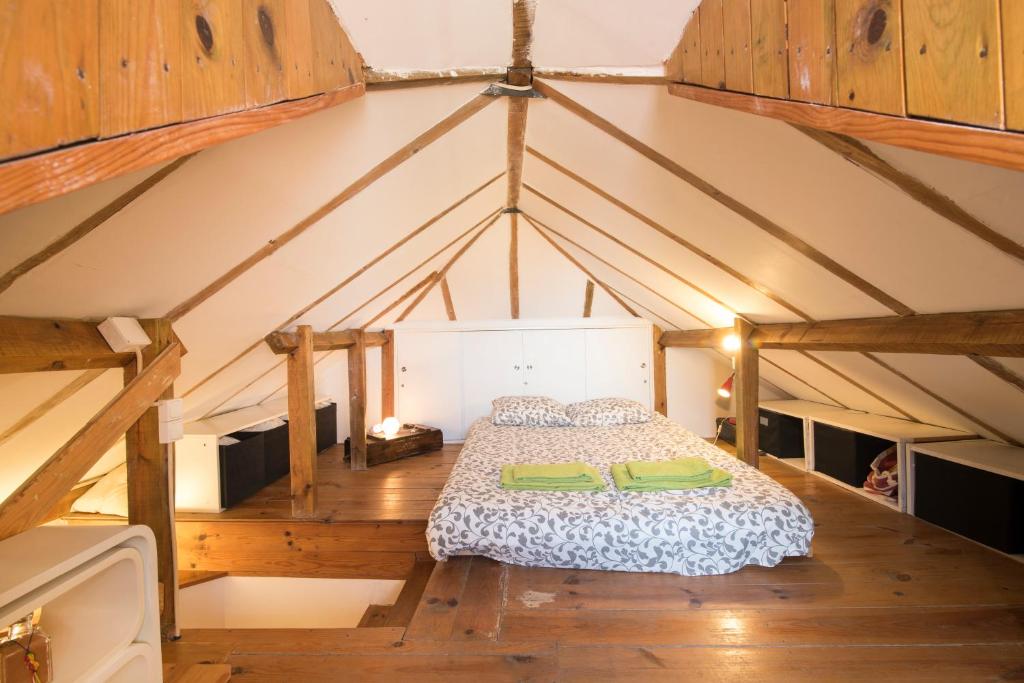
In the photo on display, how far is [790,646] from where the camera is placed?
6.07 feet

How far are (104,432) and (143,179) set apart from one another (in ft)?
3.28

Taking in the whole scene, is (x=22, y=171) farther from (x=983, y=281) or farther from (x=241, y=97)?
(x=983, y=281)

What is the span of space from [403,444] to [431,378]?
88 centimetres

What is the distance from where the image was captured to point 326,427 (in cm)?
533

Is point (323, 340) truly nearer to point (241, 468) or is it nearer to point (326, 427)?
point (241, 468)

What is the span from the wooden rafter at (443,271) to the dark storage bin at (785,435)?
3.42 meters

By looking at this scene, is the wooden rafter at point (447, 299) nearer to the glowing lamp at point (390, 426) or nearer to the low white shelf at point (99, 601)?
the glowing lamp at point (390, 426)

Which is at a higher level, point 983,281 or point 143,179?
point 143,179

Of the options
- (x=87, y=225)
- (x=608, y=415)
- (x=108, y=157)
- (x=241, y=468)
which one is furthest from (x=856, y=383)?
(x=241, y=468)

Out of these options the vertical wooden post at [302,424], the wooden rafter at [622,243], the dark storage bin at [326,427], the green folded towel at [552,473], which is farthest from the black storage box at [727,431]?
the dark storage bin at [326,427]

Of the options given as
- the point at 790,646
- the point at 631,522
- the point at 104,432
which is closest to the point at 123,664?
the point at 104,432

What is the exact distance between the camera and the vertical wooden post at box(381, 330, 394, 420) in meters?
5.33

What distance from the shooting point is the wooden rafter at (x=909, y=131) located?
0.66 meters

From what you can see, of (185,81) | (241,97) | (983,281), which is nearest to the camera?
(185,81)
